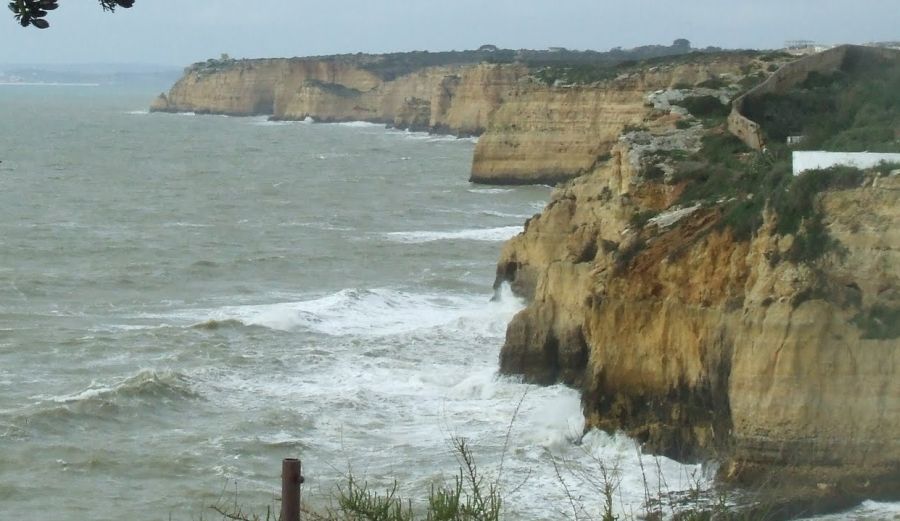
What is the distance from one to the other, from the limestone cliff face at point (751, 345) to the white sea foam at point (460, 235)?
1917cm

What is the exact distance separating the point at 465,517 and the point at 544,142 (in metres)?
51.7

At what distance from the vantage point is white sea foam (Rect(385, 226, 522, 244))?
40.1m

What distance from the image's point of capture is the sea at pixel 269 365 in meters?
16.5

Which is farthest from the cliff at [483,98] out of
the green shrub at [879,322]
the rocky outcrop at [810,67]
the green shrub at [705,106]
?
the green shrub at [879,322]

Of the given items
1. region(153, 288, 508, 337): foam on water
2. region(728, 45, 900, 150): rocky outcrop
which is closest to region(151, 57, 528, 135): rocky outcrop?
region(728, 45, 900, 150): rocky outcrop

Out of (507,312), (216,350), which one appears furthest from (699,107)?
(216,350)

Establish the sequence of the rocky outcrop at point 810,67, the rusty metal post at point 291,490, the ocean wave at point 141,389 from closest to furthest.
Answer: the rusty metal post at point 291,490
the ocean wave at point 141,389
the rocky outcrop at point 810,67

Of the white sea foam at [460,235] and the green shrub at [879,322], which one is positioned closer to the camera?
the green shrub at [879,322]

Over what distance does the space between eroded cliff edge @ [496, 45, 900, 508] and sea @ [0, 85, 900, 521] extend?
508mm

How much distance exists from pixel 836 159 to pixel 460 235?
24769 mm

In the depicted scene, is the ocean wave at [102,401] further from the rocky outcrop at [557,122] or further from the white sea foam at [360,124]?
the white sea foam at [360,124]

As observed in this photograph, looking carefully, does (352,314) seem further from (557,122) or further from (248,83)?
(248,83)

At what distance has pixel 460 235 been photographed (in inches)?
1617

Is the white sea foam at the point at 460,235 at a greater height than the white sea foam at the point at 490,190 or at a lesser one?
greater
